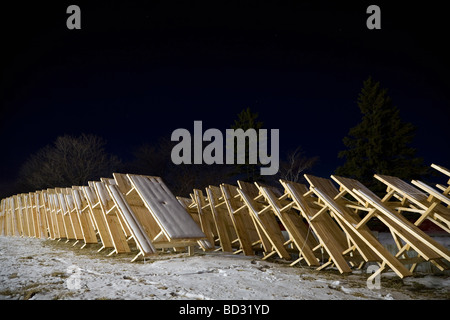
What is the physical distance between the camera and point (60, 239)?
9.99 meters

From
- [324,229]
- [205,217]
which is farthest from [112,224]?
[324,229]

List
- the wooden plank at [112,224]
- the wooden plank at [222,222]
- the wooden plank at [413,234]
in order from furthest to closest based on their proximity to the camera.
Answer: the wooden plank at [222,222] < the wooden plank at [112,224] < the wooden plank at [413,234]

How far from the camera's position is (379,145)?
20.3 meters

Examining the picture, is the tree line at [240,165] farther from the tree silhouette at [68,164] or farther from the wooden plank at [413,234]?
the wooden plank at [413,234]

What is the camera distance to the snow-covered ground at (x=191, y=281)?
367 cm

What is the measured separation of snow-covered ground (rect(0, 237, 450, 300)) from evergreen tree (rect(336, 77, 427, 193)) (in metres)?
15.0

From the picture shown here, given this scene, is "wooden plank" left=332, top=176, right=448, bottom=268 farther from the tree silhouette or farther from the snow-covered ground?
the tree silhouette

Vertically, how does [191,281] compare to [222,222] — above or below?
above

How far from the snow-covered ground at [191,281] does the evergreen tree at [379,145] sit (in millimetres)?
14984

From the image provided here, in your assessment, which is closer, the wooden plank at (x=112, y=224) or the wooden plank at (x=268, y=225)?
the wooden plank at (x=268, y=225)

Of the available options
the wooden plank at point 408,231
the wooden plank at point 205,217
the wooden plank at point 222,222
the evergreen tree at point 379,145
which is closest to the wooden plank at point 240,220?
the wooden plank at point 222,222

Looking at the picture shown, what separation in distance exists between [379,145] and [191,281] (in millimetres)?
19158

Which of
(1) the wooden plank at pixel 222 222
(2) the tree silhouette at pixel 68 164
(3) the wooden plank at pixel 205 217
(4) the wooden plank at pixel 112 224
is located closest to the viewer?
(4) the wooden plank at pixel 112 224

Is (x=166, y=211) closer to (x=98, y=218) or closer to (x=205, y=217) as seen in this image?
(x=205, y=217)
